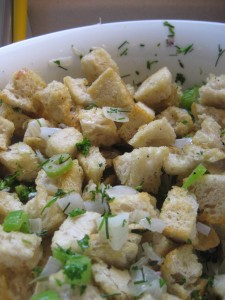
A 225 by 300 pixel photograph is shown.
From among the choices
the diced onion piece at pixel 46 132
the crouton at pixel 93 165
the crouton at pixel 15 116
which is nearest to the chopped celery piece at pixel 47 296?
the crouton at pixel 93 165

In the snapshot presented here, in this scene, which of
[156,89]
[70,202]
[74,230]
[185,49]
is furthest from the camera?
[185,49]

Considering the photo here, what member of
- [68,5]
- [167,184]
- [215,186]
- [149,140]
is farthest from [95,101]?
[68,5]

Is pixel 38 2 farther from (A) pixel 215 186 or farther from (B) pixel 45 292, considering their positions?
(B) pixel 45 292

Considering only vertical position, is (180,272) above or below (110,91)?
below

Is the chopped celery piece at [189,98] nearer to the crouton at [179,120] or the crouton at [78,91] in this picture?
the crouton at [179,120]

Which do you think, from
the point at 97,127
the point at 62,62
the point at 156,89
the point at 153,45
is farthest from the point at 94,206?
the point at 153,45

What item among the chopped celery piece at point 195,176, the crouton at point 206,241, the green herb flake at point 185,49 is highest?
the green herb flake at point 185,49

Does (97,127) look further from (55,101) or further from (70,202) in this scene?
(70,202)
